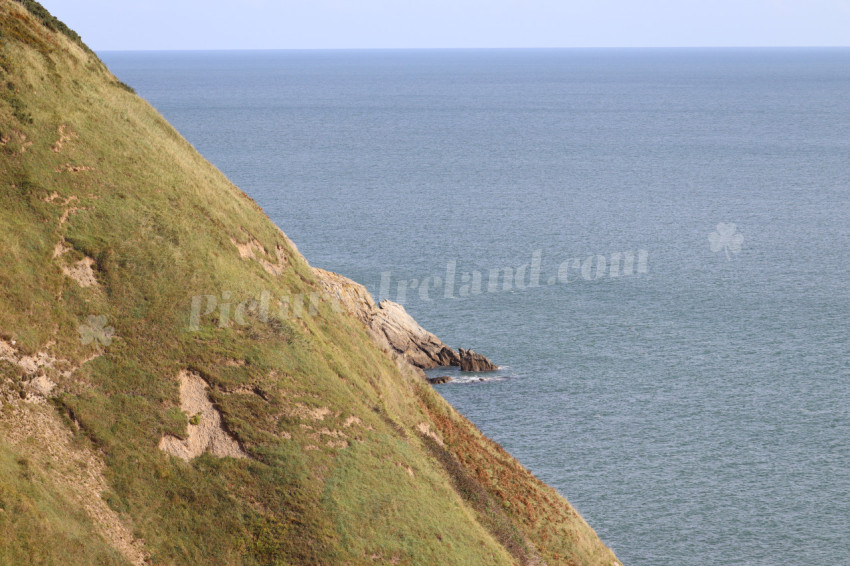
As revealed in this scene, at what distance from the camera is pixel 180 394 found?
4572cm

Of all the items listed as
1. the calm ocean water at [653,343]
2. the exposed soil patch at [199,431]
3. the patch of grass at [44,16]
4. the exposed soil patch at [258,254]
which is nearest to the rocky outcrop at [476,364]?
the calm ocean water at [653,343]

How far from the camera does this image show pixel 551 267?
14725 centimetres

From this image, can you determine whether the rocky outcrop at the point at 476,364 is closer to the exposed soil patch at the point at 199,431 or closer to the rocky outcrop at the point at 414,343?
the rocky outcrop at the point at 414,343

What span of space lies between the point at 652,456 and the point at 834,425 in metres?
20.5

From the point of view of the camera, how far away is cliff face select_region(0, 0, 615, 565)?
1612 inches

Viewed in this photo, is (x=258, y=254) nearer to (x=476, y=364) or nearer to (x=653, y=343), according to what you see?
(x=476, y=364)

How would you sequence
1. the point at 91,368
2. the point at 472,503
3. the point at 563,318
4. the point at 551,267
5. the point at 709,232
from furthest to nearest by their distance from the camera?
the point at 709,232 < the point at 551,267 < the point at 563,318 < the point at 472,503 < the point at 91,368

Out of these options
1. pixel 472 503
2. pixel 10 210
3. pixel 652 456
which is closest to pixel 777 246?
pixel 652 456

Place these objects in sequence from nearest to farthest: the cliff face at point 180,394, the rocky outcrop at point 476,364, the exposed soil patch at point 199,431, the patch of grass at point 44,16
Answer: the cliff face at point 180,394 < the exposed soil patch at point 199,431 < the patch of grass at point 44,16 < the rocky outcrop at point 476,364

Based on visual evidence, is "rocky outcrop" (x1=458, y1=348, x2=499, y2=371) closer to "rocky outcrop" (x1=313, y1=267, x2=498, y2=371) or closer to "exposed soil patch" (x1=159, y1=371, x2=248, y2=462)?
"rocky outcrop" (x1=313, y1=267, x2=498, y2=371)

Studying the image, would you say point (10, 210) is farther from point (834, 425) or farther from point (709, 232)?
point (709, 232)

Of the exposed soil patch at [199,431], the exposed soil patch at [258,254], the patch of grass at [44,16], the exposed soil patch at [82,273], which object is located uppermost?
the patch of grass at [44,16]

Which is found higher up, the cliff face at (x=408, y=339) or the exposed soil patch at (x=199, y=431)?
the exposed soil patch at (x=199, y=431)

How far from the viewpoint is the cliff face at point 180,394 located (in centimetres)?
4094
